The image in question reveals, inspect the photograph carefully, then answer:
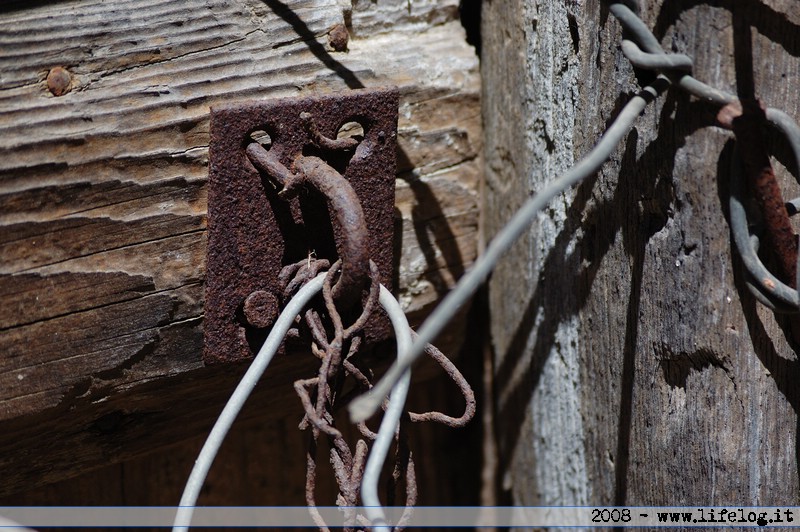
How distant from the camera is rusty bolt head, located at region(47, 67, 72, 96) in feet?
2.12

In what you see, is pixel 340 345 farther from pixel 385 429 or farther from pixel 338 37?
pixel 338 37

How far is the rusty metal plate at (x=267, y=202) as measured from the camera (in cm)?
67

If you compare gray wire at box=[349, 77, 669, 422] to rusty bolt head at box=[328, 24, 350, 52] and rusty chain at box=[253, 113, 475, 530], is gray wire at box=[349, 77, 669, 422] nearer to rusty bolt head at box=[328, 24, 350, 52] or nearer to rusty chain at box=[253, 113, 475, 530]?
rusty chain at box=[253, 113, 475, 530]

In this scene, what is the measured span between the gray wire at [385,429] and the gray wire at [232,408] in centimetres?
8

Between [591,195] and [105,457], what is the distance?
616 millimetres

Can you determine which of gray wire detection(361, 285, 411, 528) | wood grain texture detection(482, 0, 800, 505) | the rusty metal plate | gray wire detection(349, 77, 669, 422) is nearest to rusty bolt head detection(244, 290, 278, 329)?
the rusty metal plate

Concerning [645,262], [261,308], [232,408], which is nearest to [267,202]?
[261,308]

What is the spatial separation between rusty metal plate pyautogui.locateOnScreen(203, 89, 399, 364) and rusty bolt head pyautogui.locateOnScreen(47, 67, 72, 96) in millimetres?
140

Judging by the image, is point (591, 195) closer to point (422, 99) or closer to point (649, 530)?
point (422, 99)

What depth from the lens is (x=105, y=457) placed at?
0.78m

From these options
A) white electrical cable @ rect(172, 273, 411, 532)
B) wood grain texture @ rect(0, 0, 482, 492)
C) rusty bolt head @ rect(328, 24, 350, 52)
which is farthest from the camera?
rusty bolt head @ rect(328, 24, 350, 52)

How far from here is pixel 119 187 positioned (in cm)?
67

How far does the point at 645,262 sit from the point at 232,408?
413 millimetres

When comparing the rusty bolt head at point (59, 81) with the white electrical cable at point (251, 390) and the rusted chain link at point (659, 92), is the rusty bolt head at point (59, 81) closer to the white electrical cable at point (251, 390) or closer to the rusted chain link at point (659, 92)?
the white electrical cable at point (251, 390)
